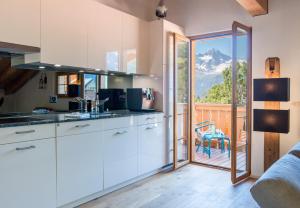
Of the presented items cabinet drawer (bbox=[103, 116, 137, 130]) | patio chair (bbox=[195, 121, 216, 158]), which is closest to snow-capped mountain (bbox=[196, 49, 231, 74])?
patio chair (bbox=[195, 121, 216, 158])

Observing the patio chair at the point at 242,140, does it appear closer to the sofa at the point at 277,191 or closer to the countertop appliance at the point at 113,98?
the countertop appliance at the point at 113,98

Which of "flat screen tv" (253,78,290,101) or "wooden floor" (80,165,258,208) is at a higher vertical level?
"flat screen tv" (253,78,290,101)

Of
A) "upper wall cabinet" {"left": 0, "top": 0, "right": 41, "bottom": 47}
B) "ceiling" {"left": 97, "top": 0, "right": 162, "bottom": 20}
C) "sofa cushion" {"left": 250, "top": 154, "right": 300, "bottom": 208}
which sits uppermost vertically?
"ceiling" {"left": 97, "top": 0, "right": 162, "bottom": 20}

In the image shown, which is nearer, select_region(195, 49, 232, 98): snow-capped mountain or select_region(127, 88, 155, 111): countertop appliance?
select_region(127, 88, 155, 111): countertop appliance

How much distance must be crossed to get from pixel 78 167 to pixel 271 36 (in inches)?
116

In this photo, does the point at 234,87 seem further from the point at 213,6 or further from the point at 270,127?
the point at 213,6

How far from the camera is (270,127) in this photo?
3209 mm

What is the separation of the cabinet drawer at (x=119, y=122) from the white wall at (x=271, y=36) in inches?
→ 68.2

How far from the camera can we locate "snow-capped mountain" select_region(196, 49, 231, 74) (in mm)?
6418

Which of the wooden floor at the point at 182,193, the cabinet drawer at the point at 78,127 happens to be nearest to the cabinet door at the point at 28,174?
the cabinet drawer at the point at 78,127

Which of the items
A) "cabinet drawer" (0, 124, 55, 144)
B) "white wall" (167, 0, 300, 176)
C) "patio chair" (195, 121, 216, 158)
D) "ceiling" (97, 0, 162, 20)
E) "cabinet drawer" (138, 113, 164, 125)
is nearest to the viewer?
"cabinet drawer" (0, 124, 55, 144)

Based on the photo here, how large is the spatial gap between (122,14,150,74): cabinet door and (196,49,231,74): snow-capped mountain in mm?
2981

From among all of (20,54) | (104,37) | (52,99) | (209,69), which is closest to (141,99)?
(104,37)

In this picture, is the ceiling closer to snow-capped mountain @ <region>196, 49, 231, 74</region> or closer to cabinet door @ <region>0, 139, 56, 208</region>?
cabinet door @ <region>0, 139, 56, 208</region>
